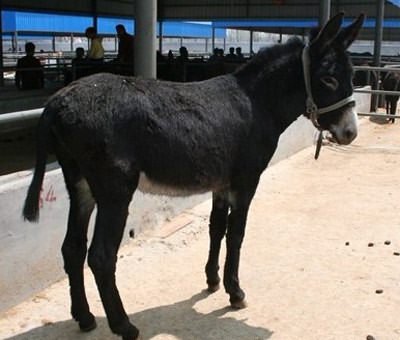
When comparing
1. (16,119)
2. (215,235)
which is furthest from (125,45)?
(16,119)

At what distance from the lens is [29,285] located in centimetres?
378

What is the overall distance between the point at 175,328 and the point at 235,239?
706mm

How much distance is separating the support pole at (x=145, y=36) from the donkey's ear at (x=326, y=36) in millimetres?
2048

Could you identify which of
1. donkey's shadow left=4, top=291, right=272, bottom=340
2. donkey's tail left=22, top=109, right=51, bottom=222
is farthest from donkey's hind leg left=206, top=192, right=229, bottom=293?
donkey's tail left=22, top=109, right=51, bottom=222

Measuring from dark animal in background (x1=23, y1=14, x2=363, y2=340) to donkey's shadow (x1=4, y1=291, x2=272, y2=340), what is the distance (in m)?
0.13

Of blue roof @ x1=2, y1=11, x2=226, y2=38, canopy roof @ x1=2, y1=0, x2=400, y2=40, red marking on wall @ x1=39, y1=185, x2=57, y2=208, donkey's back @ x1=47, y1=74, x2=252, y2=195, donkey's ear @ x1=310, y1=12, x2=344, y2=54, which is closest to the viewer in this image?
donkey's back @ x1=47, y1=74, x2=252, y2=195

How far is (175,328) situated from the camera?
3.53 metres

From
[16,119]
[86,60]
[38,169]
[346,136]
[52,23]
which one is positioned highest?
[52,23]

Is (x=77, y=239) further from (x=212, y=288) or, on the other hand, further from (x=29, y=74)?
(x=29, y=74)

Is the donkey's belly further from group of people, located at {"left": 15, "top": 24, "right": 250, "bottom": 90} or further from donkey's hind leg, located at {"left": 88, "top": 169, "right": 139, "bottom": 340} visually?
group of people, located at {"left": 15, "top": 24, "right": 250, "bottom": 90}

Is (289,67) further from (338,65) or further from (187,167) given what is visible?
(187,167)

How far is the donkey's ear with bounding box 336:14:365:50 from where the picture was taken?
3484 millimetres

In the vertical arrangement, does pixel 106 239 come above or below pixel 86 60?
below

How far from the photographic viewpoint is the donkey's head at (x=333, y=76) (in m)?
3.50
